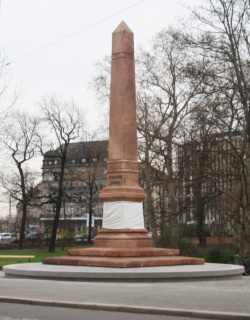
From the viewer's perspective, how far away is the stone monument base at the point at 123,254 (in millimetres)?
14828

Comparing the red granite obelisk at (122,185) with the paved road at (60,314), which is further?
the red granite obelisk at (122,185)

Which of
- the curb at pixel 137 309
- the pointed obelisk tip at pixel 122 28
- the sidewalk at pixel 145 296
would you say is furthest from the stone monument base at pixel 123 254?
the pointed obelisk tip at pixel 122 28

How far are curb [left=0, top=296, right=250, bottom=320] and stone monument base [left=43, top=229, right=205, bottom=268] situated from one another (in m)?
4.89

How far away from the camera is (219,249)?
24.2m

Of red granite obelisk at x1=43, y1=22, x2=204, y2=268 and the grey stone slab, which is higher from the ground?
red granite obelisk at x1=43, y1=22, x2=204, y2=268

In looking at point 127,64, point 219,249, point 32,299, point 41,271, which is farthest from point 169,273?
point 219,249

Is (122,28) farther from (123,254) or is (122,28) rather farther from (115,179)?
(123,254)

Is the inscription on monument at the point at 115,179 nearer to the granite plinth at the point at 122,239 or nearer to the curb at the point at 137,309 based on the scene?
the granite plinth at the point at 122,239

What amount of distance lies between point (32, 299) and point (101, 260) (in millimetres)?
5249

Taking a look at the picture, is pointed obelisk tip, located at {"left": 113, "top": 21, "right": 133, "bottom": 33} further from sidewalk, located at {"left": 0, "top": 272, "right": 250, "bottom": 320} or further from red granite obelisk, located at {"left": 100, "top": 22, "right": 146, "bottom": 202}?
sidewalk, located at {"left": 0, "top": 272, "right": 250, "bottom": 320}

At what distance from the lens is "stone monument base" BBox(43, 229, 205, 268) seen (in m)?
14.8

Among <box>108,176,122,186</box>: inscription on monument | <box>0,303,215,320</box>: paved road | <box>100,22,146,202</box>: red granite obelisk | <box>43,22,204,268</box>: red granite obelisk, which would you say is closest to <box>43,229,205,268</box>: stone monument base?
<box>43,22,204,268</box>: red granite obelisk

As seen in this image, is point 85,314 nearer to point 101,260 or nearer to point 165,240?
point 101,260

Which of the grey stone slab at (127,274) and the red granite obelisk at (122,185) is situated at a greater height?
the red granite obelisk at (122,185)
